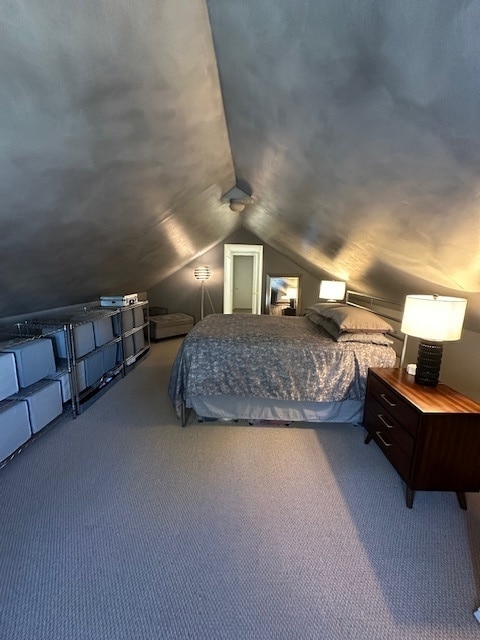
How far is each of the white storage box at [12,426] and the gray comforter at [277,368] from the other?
107 centimetres

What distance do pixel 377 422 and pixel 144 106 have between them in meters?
2.43

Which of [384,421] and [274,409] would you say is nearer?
[384,421]

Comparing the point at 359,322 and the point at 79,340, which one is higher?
the point at 359,322

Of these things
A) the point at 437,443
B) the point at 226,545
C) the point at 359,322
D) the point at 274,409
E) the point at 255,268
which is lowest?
the point at 226,545

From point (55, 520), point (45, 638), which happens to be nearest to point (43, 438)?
point (55, 520)

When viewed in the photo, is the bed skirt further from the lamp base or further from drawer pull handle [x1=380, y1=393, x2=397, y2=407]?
the lamp base

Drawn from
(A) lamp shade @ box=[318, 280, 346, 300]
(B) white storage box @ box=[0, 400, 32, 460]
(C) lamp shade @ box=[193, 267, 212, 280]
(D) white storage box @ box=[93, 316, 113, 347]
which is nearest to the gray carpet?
(B) white storage box @ box=[0, 400, 32, 460]

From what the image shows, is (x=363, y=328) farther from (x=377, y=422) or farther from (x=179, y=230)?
(x=179, y=230)

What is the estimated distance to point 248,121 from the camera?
1.86 m

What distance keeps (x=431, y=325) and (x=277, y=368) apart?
45.5 inches

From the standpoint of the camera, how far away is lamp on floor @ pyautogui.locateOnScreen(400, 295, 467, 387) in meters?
1.77

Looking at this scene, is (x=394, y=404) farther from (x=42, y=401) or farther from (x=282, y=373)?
(x=42, y=401)

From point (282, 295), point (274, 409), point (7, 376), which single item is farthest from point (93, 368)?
point (282, 295)

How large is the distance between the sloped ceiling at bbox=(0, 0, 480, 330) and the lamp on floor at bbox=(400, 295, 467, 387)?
0.78ft
